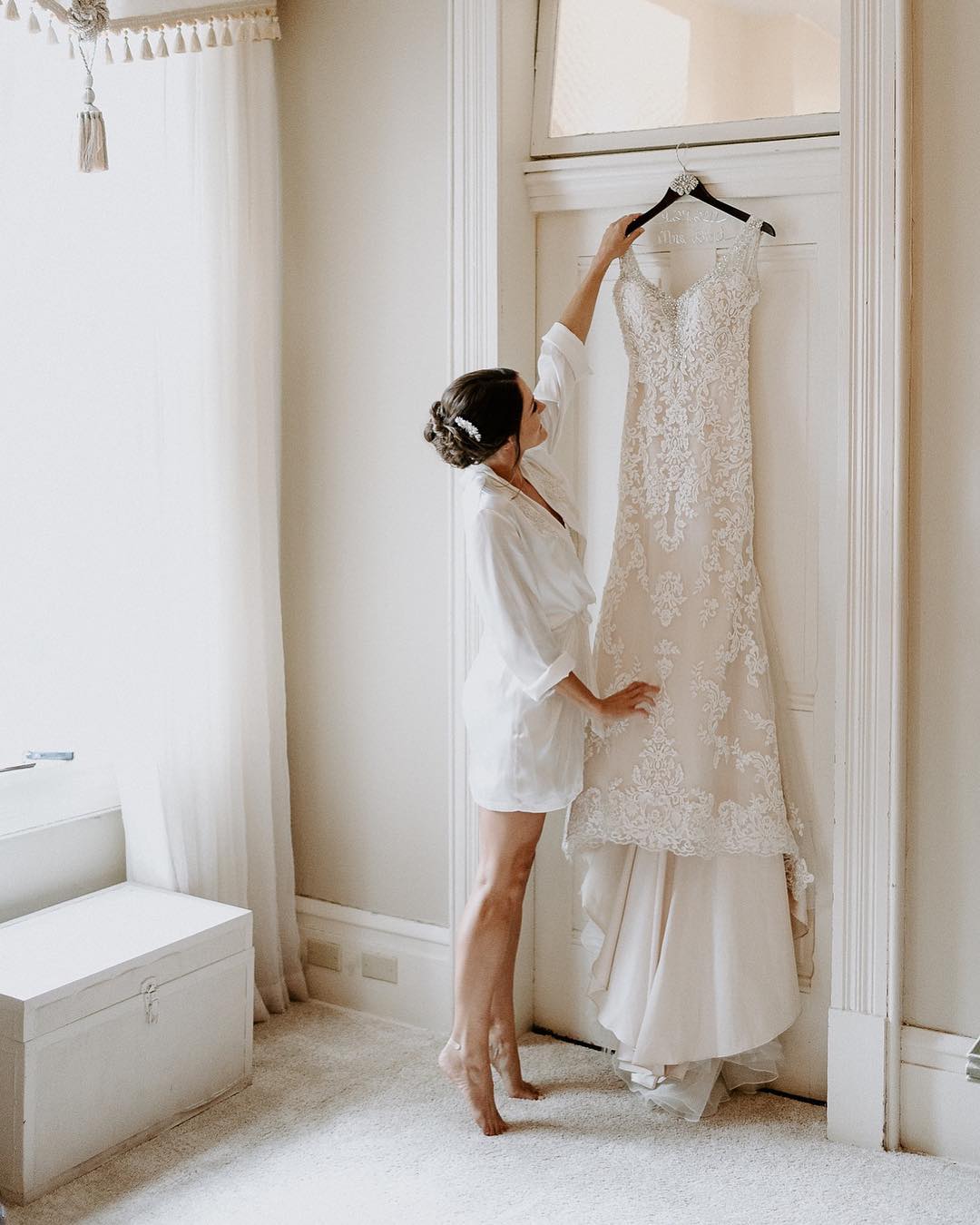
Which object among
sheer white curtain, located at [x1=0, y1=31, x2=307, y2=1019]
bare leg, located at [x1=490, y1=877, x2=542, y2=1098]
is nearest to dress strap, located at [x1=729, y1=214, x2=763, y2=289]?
sheer white curtain, located at [x1=0, y1=31, x2=307, y2=1019]

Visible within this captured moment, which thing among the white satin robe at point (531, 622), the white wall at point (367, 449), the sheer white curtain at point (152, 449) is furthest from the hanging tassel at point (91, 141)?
the white satin robe at point (531, 622)

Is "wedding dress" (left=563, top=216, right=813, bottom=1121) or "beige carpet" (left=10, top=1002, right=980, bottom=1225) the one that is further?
"wedding dress" (left=563, top=216, right=813, bottom=1121)

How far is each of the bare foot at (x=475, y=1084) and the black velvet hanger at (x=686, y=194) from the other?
5.83 feet

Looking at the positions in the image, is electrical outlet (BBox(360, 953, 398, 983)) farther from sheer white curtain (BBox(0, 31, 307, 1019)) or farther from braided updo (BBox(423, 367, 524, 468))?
braided updo (BBox(423, 367, 524, 468))

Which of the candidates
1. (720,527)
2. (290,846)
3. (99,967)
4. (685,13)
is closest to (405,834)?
(290,846)

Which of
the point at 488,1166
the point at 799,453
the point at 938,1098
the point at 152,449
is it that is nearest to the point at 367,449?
the point at 152,449

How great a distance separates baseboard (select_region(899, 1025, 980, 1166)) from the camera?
234 centimetres

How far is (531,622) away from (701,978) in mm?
872

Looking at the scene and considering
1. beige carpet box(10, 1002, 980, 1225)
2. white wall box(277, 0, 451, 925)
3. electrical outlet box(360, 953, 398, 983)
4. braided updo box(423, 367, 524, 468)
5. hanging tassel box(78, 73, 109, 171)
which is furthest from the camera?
electrical outlet box(360, 953, 398, 983)

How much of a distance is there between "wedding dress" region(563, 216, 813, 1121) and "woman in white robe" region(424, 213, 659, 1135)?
4.1 inches

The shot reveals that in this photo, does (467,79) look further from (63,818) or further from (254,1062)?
(254,1062)

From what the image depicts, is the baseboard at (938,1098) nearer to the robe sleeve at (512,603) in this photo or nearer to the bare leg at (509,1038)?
the bare leg at (509,1038)

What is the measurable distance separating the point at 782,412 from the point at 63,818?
6.02 feet

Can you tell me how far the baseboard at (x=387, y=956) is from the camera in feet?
9.81
